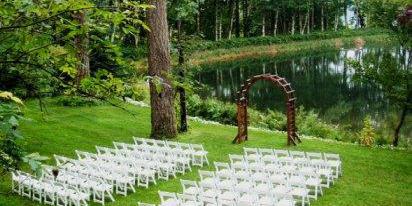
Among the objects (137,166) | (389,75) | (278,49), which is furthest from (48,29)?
(278,49)

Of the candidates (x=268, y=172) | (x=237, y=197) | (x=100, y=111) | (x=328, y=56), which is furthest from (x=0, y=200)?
(x=328, y=56)

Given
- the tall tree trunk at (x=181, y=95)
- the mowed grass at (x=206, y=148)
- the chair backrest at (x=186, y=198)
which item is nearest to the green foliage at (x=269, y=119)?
the mowed grass at (x=206, y=148)

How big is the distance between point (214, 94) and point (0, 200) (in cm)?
2951

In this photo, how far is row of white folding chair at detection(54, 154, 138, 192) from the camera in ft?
48.2

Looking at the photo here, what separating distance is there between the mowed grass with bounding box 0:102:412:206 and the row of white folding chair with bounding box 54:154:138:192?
1.41 ft

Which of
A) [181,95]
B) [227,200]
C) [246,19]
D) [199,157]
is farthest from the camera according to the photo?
[246,19]

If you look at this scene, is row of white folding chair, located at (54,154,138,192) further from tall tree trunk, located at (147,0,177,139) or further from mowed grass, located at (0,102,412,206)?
tall tree trunk, located at (147,0,177,139)

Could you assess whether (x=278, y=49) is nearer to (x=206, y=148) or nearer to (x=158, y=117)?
(x=158, y=117)

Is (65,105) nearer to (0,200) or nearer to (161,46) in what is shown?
(161,46)

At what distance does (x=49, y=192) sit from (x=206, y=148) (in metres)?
7.94

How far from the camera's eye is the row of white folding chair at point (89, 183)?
13.8 meters

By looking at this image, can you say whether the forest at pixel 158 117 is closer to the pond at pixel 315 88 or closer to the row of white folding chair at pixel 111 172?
the row of white folding chair at pixel 111 172

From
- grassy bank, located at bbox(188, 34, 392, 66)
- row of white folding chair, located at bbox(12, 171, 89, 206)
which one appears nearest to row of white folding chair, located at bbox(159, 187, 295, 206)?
row of white folding chair, located at bbox(12, 171, 89, 206)

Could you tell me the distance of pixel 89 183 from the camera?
1411 cm
